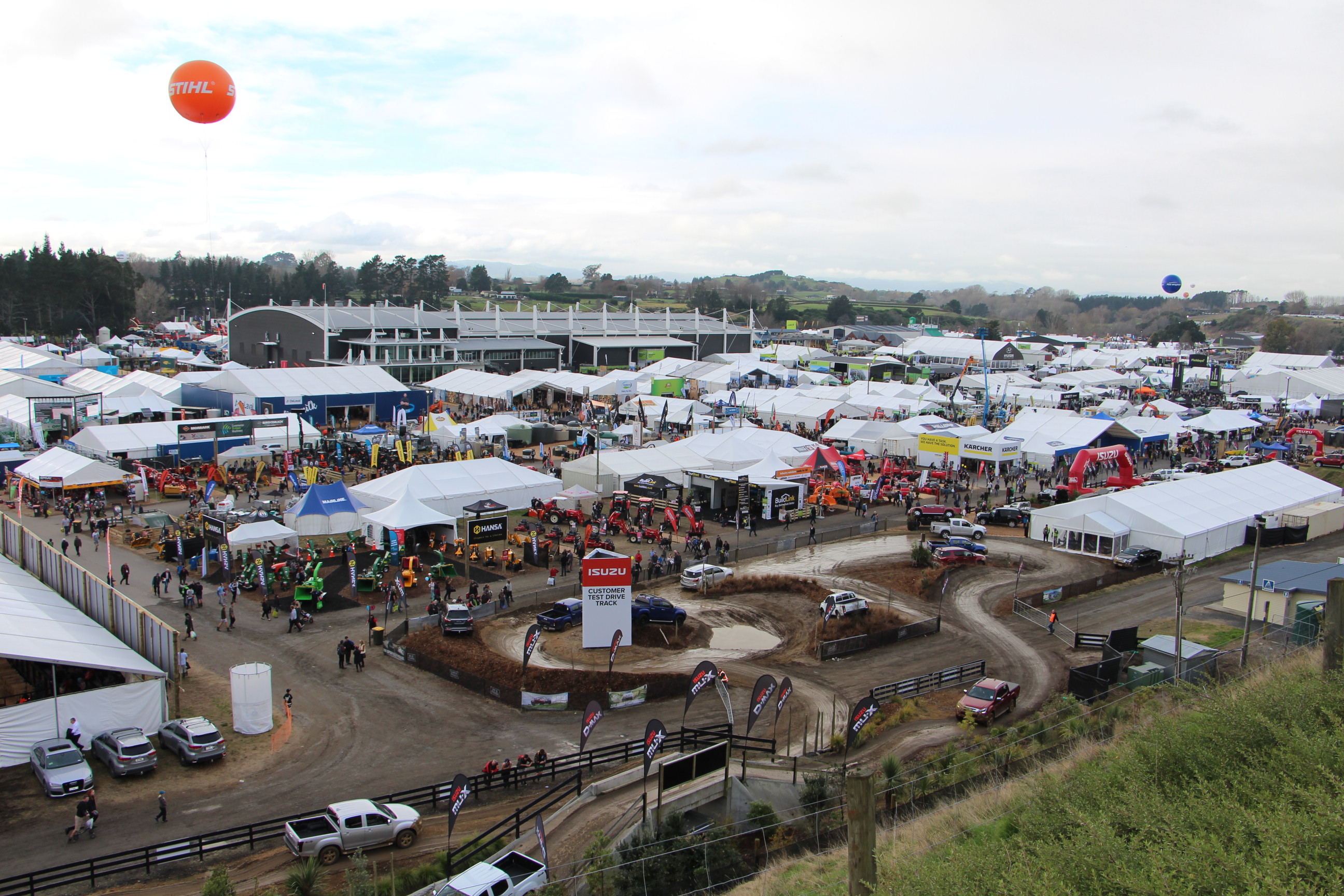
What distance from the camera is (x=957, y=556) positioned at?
28.0 m

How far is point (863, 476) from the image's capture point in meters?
39.9

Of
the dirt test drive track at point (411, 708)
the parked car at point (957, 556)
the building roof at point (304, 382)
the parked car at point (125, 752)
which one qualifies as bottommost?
the dirt test drive track at point (411, 708)

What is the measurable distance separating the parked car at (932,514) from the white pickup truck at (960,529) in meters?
1.16

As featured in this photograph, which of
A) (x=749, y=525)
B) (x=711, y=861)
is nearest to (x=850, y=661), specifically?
A: (x=711, y=861)

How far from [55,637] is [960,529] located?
25.9 m

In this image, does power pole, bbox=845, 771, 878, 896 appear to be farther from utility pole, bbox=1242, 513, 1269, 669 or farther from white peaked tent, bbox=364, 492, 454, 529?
white peaked tent, bbox=364, 492, 454, 529

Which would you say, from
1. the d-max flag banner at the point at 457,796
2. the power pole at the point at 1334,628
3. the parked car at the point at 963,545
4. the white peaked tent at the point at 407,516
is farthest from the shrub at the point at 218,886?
the parked car at the point at 963,545

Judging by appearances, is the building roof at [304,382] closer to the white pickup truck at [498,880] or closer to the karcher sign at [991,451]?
the karcher sign at [991,451]

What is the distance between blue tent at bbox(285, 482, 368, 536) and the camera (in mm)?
28438

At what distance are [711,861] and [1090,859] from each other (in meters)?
5.82

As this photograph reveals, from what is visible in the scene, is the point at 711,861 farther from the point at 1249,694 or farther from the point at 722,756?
the point at 1249,694

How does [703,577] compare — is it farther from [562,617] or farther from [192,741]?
[192,741]

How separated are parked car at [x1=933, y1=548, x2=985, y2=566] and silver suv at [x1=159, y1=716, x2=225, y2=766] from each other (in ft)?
66.8

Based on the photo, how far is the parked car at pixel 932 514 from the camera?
1300 inches
